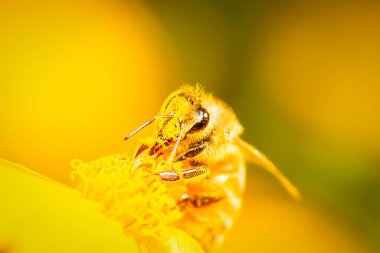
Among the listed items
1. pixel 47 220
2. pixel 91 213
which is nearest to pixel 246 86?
pixel 91 213

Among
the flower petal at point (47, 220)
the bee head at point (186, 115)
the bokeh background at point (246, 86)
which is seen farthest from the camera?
the bokeh background at point (246, 86)

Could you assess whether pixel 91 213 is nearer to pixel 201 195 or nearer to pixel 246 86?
pixel 201 195

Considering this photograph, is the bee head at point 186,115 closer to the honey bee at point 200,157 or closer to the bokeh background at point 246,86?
the honey bee at point 200,157

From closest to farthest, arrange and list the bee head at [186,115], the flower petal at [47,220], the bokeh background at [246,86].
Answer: the flower petal at [47,220]
the bee head at [186,115]
the bokeh background at [246,86]

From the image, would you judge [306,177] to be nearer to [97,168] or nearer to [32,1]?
[32,1]

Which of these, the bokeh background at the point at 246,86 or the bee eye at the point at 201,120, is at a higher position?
the bokeh background at the point at 246,86

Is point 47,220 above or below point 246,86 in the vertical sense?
below

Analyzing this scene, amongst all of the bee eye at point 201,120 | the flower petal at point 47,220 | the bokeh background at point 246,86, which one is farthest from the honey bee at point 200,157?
the bokeh background at point 246,86

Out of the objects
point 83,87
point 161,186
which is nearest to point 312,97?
point 83,87
